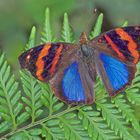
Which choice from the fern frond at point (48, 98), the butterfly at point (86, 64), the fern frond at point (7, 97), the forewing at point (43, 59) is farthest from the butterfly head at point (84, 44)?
the fern frond at point (7, 97)

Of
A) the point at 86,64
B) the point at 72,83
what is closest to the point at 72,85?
the point at 72,83

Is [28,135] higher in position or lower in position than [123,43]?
lower

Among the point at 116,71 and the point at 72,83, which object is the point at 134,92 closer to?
the point at 116,71

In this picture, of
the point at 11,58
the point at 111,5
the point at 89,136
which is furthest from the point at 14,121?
the point at 111,5

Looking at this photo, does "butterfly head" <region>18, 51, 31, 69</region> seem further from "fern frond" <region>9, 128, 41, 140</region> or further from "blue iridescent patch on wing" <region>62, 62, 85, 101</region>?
"fern frond" <region>9, 128, 41, 140</region>

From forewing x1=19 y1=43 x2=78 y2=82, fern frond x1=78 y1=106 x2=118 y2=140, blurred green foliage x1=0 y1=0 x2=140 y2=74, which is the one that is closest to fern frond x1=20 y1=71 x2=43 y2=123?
forewing x1=19 y1=43 x2=78 y2=82

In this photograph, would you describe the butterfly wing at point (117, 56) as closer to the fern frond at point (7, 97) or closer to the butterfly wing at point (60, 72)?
the butterfly wing at point (60, 72)
